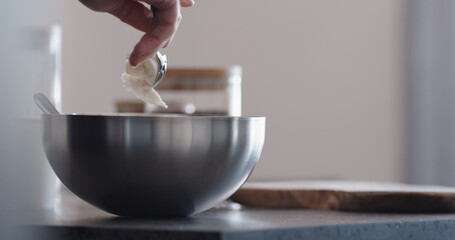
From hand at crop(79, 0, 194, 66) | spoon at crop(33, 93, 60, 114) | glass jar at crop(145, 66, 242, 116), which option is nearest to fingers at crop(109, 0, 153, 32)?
hand at crop(79, 0, 194, 66)

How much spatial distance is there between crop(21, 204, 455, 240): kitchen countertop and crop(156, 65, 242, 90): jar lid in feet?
4.88

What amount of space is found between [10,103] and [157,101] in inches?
17.7

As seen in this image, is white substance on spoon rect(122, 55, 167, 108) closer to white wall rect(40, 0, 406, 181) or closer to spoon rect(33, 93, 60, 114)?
spoon rect(33, 93, 60, 114)

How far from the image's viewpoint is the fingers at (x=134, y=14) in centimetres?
88

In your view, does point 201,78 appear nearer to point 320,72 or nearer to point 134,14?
point 134,14

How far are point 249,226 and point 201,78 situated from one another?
1.71m

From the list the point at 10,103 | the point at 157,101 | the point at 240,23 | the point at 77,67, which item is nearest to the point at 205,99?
the point at 240,23

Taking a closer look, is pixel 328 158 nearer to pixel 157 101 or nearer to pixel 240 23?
pixel 240 23

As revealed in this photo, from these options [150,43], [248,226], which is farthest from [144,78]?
[248,226]

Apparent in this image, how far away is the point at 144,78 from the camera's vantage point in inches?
31.9

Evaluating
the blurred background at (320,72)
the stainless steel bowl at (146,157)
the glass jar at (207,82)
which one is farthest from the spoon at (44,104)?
the blurred background at (320,72)

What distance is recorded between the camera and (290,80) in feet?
13.4

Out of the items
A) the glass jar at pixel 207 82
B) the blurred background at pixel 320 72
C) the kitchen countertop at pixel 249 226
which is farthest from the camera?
the blurred background at pixel 320 72

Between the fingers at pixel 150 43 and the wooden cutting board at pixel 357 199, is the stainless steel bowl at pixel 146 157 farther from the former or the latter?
the wooden cutting board at pixel 357 199
